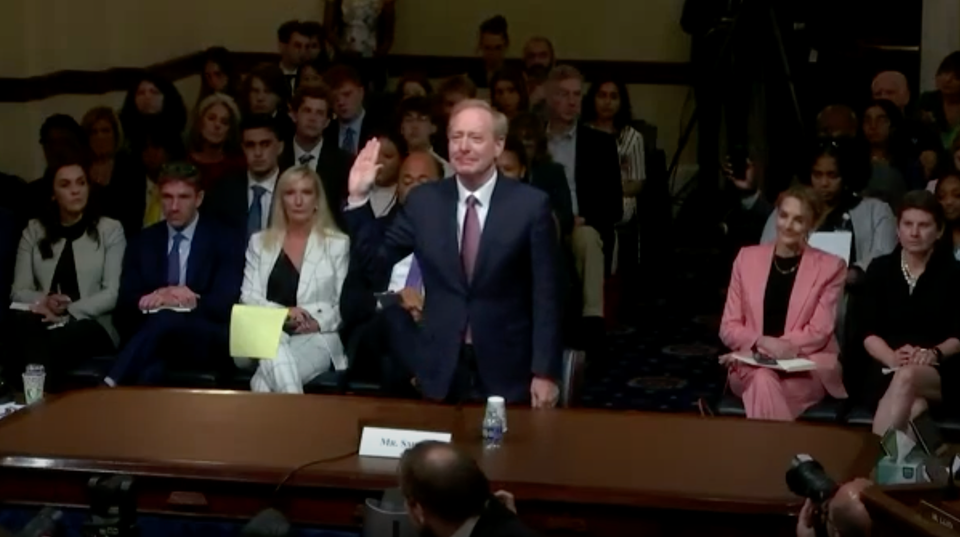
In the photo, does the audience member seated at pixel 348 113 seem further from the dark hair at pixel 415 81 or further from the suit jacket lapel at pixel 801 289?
the suit jacket lapel at pixel 801 289

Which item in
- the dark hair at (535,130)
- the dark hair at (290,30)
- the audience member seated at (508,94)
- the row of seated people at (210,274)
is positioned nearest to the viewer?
the row of seated people at (210,274)

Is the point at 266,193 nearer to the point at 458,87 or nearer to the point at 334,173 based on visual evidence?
the point at 334,173

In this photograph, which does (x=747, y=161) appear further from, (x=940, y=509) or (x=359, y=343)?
(x=940, y=509)

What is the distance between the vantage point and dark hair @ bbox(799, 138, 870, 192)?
20.9 feet

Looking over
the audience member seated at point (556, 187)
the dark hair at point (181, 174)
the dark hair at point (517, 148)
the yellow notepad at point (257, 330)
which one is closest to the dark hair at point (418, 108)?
the audience member seated at point (556, 187)

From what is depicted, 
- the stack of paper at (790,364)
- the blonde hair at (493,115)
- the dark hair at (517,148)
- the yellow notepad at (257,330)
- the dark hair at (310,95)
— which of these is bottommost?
the stack of paper at (790,364)

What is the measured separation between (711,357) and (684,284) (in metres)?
1.26

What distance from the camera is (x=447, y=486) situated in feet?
10.6

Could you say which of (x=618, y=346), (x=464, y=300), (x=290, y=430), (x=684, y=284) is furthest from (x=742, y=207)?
(x=290, y=430)

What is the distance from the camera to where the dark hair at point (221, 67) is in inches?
347

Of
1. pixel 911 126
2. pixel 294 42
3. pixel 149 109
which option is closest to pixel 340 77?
pixel 149 109

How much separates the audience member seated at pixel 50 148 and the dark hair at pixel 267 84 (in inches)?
32.4

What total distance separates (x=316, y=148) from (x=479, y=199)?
2.31 m

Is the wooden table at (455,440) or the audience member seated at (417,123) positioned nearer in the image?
the wooden table at (455,440)
